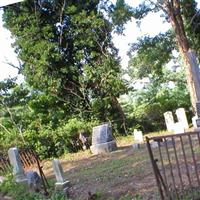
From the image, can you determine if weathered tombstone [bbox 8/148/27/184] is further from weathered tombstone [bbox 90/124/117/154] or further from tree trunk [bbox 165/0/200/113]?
tree trunk [bbox 165/0/200/113]

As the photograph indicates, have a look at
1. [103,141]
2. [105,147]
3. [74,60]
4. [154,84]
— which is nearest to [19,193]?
[105,147]

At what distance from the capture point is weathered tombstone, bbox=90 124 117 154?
13.0 metres

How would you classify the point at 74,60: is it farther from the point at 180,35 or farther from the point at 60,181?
the point at 60,181

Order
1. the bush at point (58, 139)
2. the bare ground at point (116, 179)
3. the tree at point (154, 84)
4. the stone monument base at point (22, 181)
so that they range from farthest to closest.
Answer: the tree at point (154, 84) → the bush at point (58, 139) → the stone monument base at point (22, 181) → the bare ground at point (116, 179)

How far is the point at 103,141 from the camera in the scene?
1316cm

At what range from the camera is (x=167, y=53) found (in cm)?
1928

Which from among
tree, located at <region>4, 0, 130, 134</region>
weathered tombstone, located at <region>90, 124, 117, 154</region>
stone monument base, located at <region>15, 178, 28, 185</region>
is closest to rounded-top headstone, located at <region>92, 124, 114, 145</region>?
weathered tombstone, located at <region>90, 124, 117, 154</region>

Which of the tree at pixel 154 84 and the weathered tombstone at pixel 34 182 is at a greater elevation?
the tree at pixel 154 84

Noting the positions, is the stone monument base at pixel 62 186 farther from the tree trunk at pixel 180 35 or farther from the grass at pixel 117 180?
the tree trunk at pixel 180 35

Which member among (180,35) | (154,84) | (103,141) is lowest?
(103,141)

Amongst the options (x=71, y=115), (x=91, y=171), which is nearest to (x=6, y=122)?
(x=71, y=115)

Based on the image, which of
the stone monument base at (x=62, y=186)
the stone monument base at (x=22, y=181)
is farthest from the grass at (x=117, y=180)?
the stone monument base at (x=22, y=181)

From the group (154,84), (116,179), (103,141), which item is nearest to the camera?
(116,179)

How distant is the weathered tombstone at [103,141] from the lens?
1301cm
